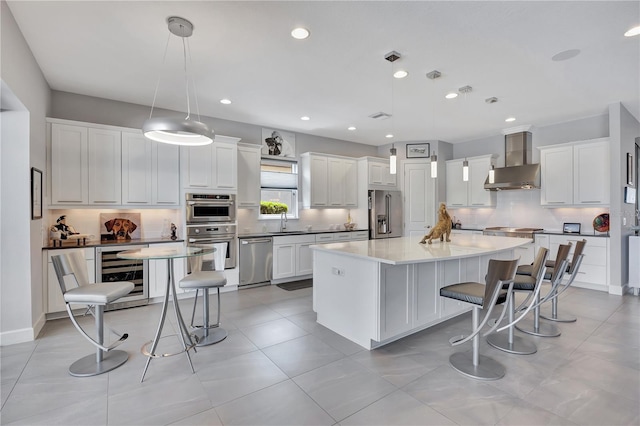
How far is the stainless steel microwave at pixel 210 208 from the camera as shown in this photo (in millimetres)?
4520

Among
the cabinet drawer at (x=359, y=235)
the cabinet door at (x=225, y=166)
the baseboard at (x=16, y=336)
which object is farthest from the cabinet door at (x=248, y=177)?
the baseboard at (x=16, y=336)

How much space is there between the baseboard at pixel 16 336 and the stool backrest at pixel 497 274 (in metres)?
4.18

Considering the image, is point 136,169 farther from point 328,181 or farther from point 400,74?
point 400,74

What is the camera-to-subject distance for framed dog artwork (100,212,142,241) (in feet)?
14.1

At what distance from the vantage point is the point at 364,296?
2814 millimetres

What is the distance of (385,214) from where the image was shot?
6.70 m

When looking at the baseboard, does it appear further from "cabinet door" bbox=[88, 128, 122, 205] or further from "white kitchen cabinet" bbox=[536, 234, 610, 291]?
"white kitchen cabinet" bbox=[536, 234, 610, 291]

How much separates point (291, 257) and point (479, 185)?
13.9ft

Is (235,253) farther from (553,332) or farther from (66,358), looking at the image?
(553,332)

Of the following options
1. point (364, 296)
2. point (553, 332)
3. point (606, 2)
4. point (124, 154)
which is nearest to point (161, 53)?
point (124, 154)

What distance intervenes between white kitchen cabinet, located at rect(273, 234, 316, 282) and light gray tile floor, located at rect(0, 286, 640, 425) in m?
2.03

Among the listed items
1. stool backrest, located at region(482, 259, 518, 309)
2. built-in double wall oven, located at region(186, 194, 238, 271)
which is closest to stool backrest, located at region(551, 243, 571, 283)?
stool backrest, located at region(482, 259, 518, 309)

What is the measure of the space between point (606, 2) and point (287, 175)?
15.8 feet

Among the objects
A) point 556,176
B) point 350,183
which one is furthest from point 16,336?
point 556,176
